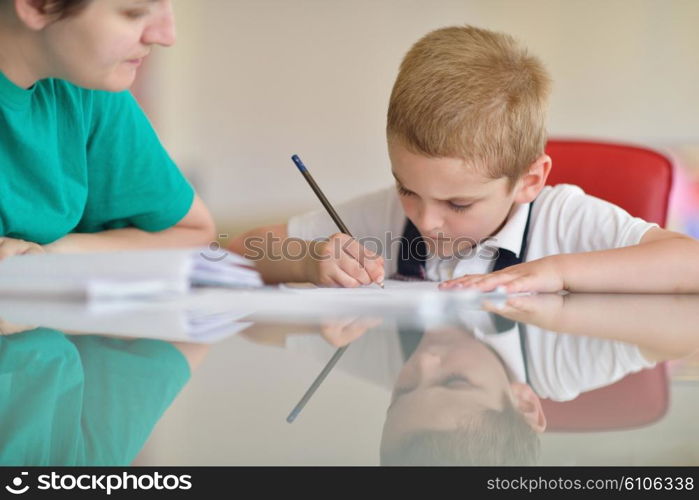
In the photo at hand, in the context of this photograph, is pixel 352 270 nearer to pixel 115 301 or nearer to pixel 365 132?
pixel 115 301

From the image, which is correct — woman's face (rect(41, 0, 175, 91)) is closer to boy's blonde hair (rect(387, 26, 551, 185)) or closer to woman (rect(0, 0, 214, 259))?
woman (rect(0, 0, 214, 259))

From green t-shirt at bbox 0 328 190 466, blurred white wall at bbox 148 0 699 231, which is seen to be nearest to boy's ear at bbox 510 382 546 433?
green t-shirt at bbox 0 328 190 466

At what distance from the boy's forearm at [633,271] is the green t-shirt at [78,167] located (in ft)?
2.04

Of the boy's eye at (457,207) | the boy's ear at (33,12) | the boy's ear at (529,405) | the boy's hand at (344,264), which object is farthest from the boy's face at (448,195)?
the boy's ear at (529,405)

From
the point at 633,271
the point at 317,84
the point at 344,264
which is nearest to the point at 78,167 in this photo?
the point at 344,264

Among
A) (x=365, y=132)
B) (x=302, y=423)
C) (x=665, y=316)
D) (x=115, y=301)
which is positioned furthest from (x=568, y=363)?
(x=365, y=132)

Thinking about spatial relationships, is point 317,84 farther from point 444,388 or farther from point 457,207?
point 444,388

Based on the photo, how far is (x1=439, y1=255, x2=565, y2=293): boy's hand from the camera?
0.89 m

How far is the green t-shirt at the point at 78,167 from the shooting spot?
1.07m

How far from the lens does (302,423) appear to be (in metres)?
0.34

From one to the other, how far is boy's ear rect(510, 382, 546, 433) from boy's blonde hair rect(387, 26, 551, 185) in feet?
2.43

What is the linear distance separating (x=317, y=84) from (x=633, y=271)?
3522 mm

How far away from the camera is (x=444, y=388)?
15.3 inches
